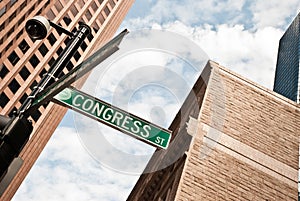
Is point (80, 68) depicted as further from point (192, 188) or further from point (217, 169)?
point (217, 169)

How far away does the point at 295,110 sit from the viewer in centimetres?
1593

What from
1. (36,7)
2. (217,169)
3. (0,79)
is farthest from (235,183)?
(36,7)

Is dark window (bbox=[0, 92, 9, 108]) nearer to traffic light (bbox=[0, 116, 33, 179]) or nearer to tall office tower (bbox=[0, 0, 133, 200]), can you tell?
tall office tower (bbox=[0, 0, 133, 200])

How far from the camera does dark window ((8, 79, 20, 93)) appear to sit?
4981cm

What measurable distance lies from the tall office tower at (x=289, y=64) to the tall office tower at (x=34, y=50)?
239 ft

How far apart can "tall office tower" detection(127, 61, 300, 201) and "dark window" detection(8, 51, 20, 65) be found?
40.8 m

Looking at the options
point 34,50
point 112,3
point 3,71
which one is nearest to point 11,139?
point 3,71

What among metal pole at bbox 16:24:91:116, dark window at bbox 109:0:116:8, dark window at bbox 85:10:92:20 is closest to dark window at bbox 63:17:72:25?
dark window at bbox 85:10:92:20

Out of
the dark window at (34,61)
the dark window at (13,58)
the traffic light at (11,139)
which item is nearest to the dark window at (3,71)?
the dark window at (13,58)

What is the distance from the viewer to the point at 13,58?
50.3 meters

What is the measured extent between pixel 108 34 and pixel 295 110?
186 ft

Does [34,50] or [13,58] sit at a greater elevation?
[34,50]

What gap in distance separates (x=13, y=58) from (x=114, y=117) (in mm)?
50550

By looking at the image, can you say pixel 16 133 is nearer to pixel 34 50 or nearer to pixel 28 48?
pixel 28 48
